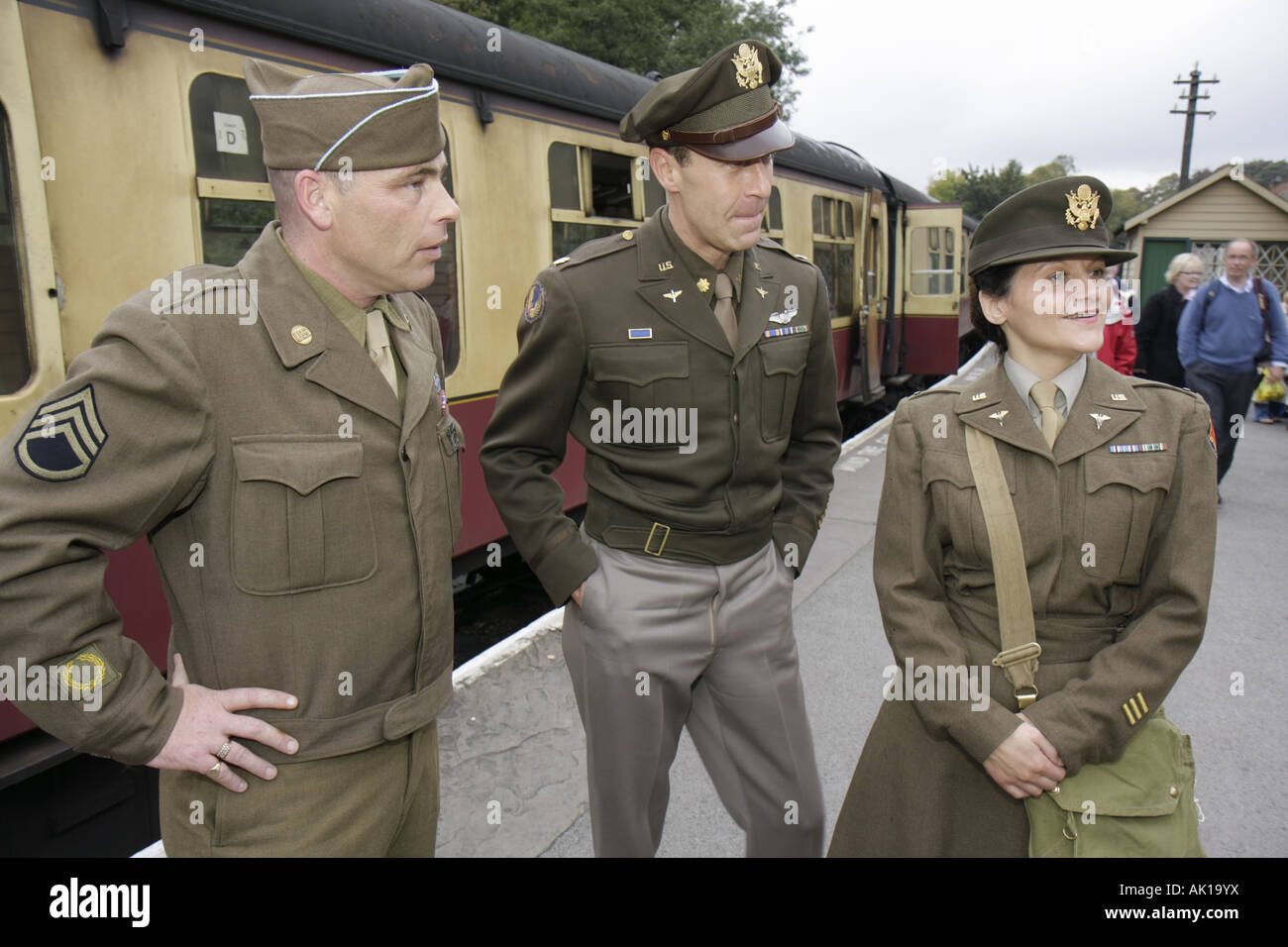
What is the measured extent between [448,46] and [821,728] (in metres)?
3.40

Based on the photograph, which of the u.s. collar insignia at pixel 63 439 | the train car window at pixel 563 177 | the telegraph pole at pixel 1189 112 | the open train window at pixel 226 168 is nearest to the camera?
the u.s. collar insignia at pixel 63 439

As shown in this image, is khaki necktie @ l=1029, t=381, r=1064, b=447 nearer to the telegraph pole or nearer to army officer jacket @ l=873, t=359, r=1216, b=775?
army officer jacket @ l=873, t=359, r=1216, b=775

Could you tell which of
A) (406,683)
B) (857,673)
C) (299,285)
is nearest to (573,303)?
(299,285)

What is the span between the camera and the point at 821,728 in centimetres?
366

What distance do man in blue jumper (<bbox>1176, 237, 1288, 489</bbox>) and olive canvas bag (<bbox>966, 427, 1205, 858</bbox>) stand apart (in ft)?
17.5

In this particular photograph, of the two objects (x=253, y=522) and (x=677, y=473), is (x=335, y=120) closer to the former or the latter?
(x=253, y=522)

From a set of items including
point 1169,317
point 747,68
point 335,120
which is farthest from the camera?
point 1169,317

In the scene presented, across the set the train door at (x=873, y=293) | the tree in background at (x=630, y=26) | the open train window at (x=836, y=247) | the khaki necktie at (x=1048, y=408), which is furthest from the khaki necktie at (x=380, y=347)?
the tree in background at (x=630, y=26)

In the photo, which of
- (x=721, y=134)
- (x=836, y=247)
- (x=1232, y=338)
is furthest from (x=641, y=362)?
(x=836, y=247)

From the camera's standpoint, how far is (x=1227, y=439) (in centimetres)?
641

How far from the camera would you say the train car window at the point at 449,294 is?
4184 mm

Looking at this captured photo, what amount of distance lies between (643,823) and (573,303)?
4.40 feet

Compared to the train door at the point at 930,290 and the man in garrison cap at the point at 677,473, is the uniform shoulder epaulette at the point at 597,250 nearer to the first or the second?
the man in garrison cap at the point at 677,473
